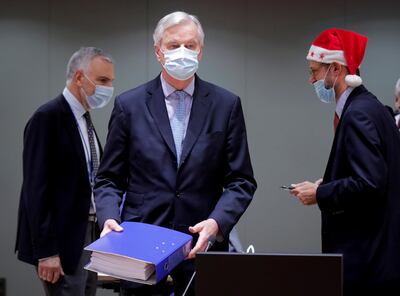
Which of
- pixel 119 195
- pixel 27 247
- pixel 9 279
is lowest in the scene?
pixel 9 279

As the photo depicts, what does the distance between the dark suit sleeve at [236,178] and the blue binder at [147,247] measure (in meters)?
0.23

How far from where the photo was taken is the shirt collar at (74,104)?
Answer: 289cm

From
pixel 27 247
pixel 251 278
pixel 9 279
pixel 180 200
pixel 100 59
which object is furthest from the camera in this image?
pixel 9 279

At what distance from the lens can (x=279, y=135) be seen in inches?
195

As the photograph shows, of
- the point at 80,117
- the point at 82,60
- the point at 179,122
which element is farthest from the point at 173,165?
the point at 82,60

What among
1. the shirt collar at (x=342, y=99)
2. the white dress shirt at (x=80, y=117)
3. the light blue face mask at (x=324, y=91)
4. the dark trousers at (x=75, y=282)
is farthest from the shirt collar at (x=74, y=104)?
the shirt collar at (x=342, y=99)

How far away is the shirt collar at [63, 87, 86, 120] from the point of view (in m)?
2.89

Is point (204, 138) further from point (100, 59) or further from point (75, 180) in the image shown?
point (100, 59)

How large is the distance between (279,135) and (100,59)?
2.24 m

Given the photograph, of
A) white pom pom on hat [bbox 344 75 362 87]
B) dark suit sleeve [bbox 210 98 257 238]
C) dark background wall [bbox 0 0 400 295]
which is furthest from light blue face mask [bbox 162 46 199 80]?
dark background wall [bbox 0 0 400 295]

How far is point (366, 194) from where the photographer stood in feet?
7.38

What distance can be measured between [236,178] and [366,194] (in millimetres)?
627

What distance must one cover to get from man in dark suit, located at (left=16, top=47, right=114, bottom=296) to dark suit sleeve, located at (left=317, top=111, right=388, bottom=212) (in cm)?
117

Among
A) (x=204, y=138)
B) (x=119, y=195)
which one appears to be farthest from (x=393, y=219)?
(x=119, y=195)
